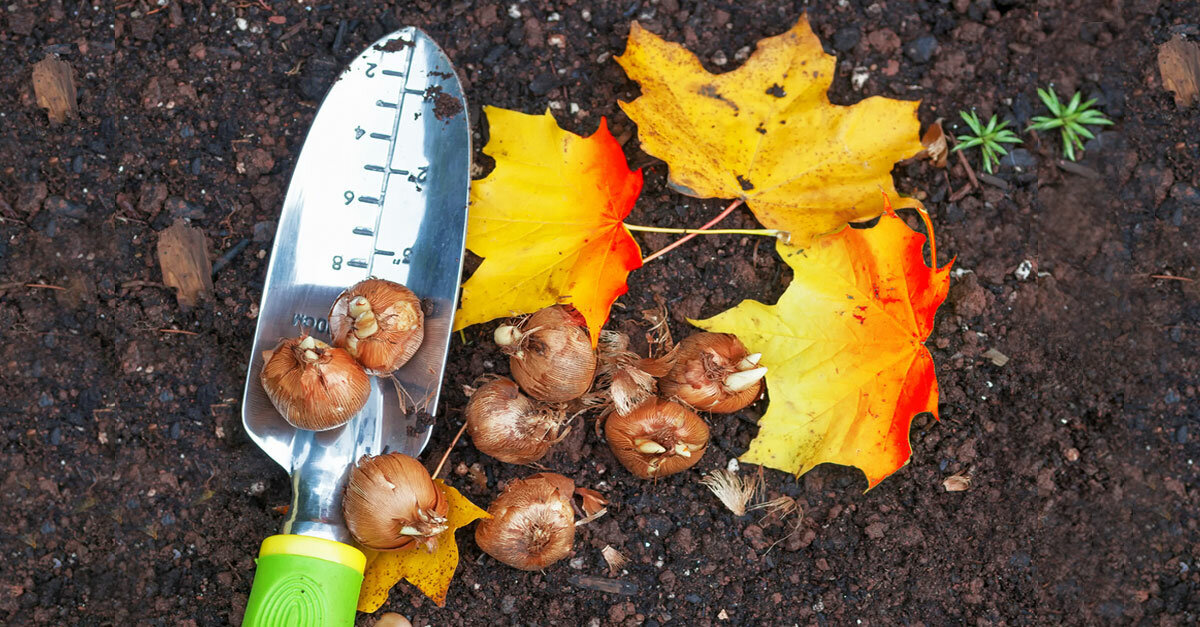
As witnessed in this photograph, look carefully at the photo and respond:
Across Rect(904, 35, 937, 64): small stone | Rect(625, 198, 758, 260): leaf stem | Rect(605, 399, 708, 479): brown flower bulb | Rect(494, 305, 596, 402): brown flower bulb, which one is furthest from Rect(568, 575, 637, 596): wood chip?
Rect(904, 35, 937, 64): small stone

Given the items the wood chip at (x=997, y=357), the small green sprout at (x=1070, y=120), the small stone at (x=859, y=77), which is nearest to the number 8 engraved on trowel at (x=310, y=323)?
the small stone at (x=859, y=77)

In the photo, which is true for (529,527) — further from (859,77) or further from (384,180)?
(859,77)

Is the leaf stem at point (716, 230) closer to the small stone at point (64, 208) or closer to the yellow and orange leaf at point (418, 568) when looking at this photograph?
the yellow and orange leaf at point (418, 568)

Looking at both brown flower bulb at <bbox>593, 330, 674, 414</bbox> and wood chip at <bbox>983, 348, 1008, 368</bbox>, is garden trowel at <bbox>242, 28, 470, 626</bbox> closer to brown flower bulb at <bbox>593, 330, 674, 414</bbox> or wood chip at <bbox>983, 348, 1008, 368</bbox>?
brown flower bulb at <bbox>593, 330, 674, 414</bbox>

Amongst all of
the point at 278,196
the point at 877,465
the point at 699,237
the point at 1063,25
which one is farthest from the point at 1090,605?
the point at 278,196

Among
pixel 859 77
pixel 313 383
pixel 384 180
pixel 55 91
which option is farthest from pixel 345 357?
pixel 859 77

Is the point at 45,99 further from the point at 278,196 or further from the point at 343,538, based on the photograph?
the point at 343,538
